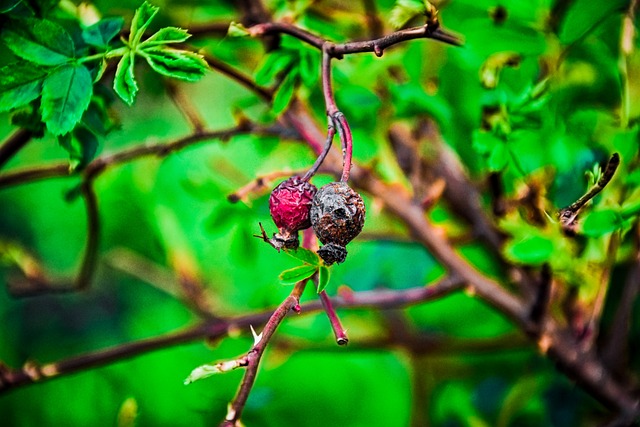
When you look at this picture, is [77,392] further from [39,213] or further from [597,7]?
[597,7]

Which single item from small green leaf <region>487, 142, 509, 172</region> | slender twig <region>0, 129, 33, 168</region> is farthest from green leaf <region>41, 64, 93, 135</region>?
small green leaf <region>487, 142, 509, 172</region>

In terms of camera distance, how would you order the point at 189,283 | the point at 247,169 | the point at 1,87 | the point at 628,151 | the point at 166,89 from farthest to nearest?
the point at 247,169 → the point at 189,283 → the point at 166,89 → the point at 628,151 → the point at 1,87

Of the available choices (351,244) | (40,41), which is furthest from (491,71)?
(351,244)

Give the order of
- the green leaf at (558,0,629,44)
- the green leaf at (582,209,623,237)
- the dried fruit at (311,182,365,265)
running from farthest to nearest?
the green leaf at (558,0,629,44)
the green leaf at (582,209,623,237)
the dried fruit at (311,182,365,265)

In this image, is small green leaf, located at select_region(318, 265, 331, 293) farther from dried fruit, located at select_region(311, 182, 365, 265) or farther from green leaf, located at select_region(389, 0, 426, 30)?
green leaf, located at select_region(389, 0, 426, 30)

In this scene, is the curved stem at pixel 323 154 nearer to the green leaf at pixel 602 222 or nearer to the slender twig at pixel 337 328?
the slender twig at pixel 337 328

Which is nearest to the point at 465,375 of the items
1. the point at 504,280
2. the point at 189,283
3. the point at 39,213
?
the point at 504,280

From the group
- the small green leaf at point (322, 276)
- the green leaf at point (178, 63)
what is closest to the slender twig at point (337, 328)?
the small green leaf at point (322, 276)
